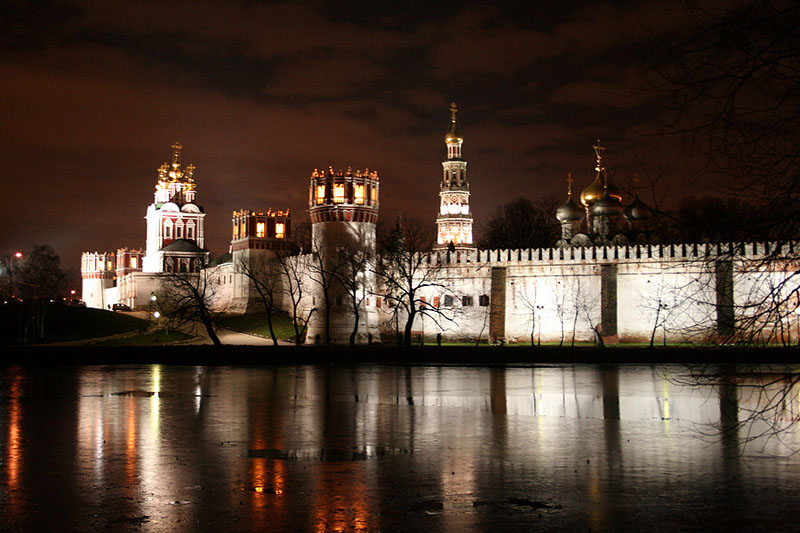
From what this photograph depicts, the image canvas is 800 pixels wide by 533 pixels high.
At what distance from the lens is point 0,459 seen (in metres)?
12.5

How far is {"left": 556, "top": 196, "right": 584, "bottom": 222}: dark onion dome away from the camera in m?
65.3

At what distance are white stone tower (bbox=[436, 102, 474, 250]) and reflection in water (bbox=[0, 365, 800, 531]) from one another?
6101 cm

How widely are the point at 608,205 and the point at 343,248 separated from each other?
18747mm

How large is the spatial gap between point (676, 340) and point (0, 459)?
132 feet

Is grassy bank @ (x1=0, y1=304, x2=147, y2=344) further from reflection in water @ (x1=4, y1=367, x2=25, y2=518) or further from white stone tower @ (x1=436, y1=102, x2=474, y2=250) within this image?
reflection in water @ (x1=4, y1=367, x2=25, y2=518)

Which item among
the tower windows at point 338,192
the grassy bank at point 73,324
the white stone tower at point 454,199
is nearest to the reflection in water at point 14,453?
the tower windows at point 338,192

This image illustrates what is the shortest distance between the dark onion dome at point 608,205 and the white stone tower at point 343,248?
1564 centimetres

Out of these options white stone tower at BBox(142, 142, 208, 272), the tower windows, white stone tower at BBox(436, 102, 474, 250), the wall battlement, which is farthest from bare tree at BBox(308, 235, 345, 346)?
white stone tower at BBox(142, 142, 208, 272)

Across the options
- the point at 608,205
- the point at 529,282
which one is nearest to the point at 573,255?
the point at 529,282

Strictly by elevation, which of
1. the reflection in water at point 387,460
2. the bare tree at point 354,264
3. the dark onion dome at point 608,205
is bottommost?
Result: the reflection in water at point 387,460

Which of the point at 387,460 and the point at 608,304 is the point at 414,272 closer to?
the point at 608,304

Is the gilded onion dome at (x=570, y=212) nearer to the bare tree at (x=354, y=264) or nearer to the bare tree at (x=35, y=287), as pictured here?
the bare tree at (x=354, y=264)

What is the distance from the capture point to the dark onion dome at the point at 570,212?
6531cm

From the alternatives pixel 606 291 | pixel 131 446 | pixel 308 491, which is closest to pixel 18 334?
pixel 606 291
